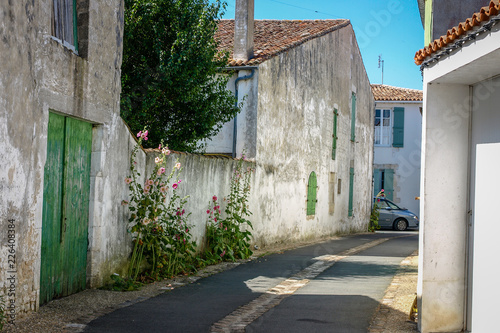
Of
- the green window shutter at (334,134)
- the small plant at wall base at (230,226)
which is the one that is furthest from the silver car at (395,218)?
the small plant at wall base at (230,226)

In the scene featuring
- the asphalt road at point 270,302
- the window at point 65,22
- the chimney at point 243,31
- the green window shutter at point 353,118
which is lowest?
the asphalt road at point 270,302

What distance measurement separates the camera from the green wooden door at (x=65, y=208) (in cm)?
682

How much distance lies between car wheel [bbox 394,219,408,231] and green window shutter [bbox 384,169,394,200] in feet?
10.9

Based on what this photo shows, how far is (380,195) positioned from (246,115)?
17.0 metres

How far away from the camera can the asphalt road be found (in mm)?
6223

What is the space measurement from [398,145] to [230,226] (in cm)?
1985

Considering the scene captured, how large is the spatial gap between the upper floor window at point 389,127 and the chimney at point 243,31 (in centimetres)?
1604

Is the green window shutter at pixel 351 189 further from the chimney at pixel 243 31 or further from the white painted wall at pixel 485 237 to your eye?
the white painted wall at pixel 485 237

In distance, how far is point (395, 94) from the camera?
102 feet

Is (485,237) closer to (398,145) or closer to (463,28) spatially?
(463,28)

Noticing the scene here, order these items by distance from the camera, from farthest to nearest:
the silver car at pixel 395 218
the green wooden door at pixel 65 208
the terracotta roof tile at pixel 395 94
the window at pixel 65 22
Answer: the terracotta roof tile at pixel 395 94 < the silver car at pixel 395 218 < the window at pixel 65 22 < the green wooden door at pixel 65 208

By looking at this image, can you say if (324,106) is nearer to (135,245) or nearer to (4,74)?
(135,245)

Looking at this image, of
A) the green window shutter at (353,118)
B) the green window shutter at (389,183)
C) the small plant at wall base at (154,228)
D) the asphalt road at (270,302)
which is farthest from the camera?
the green window shutter at (389,183)

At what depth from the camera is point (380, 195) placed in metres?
30.3
